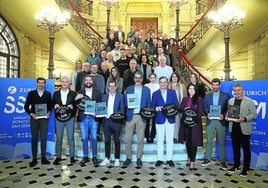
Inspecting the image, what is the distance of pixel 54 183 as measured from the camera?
12.5ft

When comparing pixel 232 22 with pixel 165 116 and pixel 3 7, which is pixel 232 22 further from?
pixel 3 7

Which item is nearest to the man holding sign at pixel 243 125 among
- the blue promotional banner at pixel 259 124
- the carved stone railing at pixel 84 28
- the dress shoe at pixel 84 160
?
the blue promotional banner at pixel 259 124

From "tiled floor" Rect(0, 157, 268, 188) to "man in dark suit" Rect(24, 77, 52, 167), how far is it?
32cm

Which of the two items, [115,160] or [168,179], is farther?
[115,160]

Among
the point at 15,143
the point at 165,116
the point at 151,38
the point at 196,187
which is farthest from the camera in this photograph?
the point at 151,38

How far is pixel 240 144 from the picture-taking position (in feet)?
14.3

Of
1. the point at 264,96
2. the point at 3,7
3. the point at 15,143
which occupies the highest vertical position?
the point at 3,7

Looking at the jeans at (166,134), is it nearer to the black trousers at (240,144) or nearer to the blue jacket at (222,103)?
the blue jacket at (222,103)

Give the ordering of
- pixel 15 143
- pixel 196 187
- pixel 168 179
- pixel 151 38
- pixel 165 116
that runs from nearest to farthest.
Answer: pixel 196 187 < pixel 168 179 < pixel 165 116 < pixel 15 143 < pixel 151 38

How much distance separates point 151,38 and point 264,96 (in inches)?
163

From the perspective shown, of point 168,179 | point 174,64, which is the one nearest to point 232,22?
point 174,64

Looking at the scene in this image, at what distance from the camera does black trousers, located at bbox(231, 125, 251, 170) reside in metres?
4.20

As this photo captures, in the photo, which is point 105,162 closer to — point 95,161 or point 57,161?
point 95,161

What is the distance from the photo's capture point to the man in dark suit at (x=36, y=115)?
454cm
